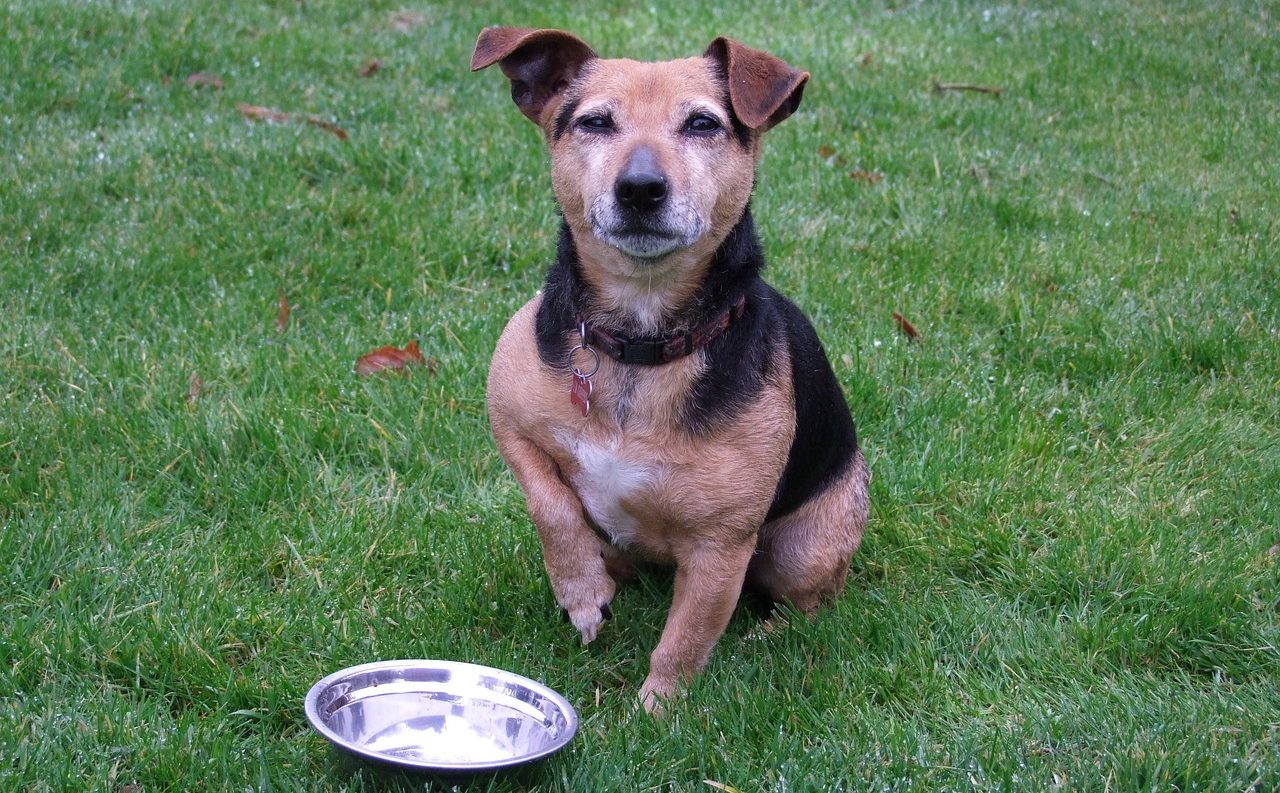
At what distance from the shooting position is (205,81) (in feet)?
26.4

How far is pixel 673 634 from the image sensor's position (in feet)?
11.5

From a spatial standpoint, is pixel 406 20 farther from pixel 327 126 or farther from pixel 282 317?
pixel 282 317

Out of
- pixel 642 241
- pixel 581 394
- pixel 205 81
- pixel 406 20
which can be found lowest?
pixel 406 20

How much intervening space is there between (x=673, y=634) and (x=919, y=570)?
1.10m

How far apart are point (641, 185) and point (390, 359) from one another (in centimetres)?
229

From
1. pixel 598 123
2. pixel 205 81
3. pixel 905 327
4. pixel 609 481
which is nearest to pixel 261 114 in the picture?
pixel 205 81

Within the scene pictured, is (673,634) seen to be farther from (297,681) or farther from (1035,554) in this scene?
(1035,554)

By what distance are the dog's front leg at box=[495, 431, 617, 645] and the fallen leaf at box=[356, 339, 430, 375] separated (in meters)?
1.62

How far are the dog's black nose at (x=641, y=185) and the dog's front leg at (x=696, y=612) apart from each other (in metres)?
0.96

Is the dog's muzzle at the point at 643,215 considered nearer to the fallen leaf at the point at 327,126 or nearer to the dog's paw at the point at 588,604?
the dog's paw at the point at 588,604

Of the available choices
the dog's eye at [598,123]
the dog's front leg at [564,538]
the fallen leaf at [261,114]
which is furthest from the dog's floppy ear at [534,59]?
the fallen leaf at [261,114]

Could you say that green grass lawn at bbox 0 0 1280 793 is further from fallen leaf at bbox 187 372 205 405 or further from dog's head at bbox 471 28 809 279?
dog's head at bbox 471 28 809 279

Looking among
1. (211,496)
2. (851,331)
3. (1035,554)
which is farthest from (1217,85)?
(211,496)

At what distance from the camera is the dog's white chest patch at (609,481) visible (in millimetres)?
3441
